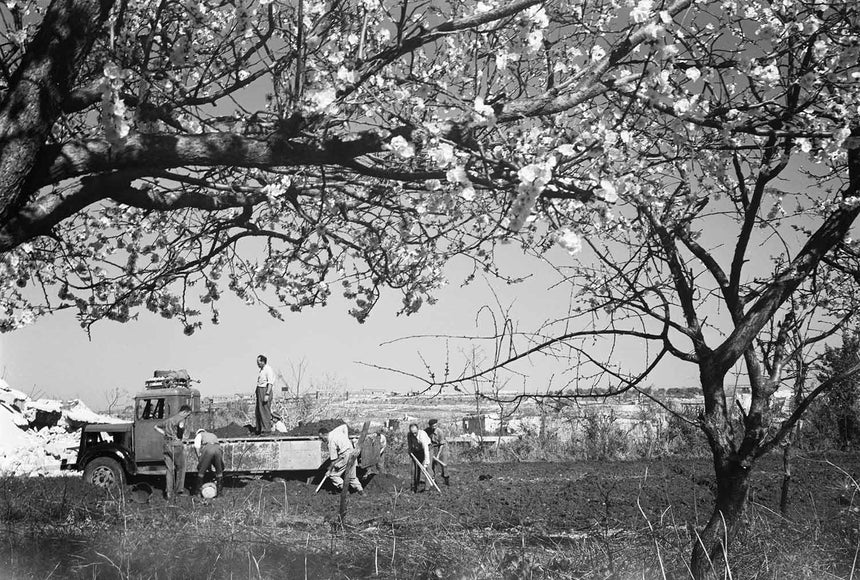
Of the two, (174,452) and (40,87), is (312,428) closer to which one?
(174,452)

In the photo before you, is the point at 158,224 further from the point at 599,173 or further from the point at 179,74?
the point at 599,173

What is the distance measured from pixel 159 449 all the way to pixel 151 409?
0.72m

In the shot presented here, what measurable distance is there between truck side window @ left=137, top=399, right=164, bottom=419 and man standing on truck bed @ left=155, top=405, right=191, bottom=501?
1.17ft

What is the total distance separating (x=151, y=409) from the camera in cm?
1259

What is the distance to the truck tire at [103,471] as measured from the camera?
40.4 feet

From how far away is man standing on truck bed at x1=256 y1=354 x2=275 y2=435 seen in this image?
43.0ft

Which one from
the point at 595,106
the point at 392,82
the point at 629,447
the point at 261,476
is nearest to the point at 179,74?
the point at 392,82

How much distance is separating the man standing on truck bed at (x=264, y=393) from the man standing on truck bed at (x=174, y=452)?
147cm

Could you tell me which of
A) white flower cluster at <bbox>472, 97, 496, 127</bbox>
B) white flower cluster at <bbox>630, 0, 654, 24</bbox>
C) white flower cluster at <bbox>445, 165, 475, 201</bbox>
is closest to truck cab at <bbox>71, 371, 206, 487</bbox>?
white flower cluster at <bbox>445, 165, 475, 201</bbox>

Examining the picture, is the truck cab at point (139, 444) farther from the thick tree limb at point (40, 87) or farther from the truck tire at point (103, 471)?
the thick tree limb at point (40, 87)

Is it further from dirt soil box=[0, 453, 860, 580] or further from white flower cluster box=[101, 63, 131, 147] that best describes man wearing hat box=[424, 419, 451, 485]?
white flower cluster box=[101, 63, 131, 147]

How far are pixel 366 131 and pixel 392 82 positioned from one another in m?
0.75

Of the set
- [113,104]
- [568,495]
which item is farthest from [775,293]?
[568,495]

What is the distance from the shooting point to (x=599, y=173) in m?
4.37
